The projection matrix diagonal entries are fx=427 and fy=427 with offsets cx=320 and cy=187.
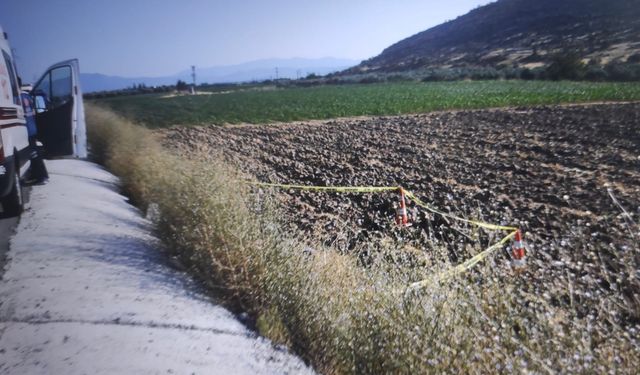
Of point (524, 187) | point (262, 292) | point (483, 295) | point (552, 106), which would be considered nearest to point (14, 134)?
point (262, 292)

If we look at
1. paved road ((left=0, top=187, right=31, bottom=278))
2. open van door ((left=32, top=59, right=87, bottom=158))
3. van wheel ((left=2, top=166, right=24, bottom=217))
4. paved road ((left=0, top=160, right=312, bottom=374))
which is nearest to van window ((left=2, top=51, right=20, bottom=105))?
van wheel ((left=2, top=166, right=24, bottom=217))

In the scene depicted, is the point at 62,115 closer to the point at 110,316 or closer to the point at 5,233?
the point at 5,233

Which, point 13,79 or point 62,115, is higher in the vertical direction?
point 13,79

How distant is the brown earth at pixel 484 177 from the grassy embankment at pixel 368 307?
48 centimetres

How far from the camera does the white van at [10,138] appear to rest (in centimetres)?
545

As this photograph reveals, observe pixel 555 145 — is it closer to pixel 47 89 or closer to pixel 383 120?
pixel 383 120

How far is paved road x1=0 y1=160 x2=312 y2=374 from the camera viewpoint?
2.71 m

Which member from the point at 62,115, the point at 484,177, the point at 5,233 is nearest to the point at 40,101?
the point at 62,115

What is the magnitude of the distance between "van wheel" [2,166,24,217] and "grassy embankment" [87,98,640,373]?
218cm

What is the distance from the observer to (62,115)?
8.04m

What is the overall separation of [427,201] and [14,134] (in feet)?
23.9

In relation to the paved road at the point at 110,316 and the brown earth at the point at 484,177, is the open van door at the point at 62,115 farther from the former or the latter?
the paved road at the point at 110,316

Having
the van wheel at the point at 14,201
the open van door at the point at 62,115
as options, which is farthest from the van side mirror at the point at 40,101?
the van wheel at the point at 14,201

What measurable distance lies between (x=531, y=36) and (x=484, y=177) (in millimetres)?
88804
